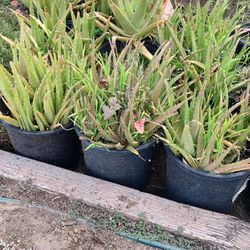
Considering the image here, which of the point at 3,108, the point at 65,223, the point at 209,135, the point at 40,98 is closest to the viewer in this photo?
the point at 209,135

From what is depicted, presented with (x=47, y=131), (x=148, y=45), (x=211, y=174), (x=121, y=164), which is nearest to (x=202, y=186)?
(x=211, y=174)

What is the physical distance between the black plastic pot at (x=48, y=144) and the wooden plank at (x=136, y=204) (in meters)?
0.06

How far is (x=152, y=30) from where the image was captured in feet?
6.87

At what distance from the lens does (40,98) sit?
68.0 inches

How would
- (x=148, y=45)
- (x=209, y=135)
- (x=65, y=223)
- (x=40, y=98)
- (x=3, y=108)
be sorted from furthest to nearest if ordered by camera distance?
1. (x=148, y=45)
2. (x=3, y=108)
3. (x=40, y=98)
4. (x=65, y=223)
5. (x=209, y=135)

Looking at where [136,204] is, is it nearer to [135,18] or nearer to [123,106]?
[123,106]

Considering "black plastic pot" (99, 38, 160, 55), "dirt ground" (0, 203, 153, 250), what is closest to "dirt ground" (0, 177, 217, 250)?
"dirt ground" (0, 203, 153, 250)

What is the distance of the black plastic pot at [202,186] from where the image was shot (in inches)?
59.8

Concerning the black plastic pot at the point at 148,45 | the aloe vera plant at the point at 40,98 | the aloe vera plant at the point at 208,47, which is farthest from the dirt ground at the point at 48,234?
the black plastic pot at the point at 148,45

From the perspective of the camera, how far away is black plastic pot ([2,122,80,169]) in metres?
1.76

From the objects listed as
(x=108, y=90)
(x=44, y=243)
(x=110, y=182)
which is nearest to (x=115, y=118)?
(x=108, y=90)

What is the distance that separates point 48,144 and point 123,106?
1.39 ft

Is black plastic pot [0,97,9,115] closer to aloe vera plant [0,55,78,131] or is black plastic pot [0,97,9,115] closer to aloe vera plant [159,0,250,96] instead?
aloe vera plant [0,55,78,131]

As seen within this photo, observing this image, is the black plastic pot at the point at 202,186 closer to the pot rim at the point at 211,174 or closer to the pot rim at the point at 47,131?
the pot rim at the point at 211,174
